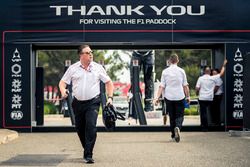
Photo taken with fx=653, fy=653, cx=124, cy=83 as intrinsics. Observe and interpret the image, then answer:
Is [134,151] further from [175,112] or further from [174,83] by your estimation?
[174,83]

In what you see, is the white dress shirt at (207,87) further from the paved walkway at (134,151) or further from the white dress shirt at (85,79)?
the white dress shirt at (85,79)

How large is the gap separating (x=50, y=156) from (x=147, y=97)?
10.2 m

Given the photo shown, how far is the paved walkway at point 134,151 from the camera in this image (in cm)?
990

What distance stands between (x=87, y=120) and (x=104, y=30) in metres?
7.66

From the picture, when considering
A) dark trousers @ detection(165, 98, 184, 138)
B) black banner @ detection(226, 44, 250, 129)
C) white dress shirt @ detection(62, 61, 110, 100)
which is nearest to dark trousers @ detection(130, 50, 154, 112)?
black banner @ detection(226, 44, 250, 129)

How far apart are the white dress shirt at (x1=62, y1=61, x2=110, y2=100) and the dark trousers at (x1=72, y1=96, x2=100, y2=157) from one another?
0.11 m

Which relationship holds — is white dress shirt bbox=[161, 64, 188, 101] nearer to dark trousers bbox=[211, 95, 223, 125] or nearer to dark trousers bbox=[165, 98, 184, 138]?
dark trousers bbox=[165, 98, 184, 138]

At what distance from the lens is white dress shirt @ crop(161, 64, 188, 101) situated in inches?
572

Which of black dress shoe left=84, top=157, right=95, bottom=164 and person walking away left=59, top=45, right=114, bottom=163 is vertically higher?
person walking away left=59, top=45, right=114, bottom=163

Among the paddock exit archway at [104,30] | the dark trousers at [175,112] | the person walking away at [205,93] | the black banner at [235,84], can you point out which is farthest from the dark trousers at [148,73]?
the dark trousers at [175,112]

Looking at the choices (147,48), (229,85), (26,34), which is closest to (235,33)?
(229,85)

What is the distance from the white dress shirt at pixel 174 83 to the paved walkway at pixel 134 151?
0.99 meters

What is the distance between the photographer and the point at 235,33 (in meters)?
17.9

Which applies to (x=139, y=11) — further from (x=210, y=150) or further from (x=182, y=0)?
(x=210, y=150)
